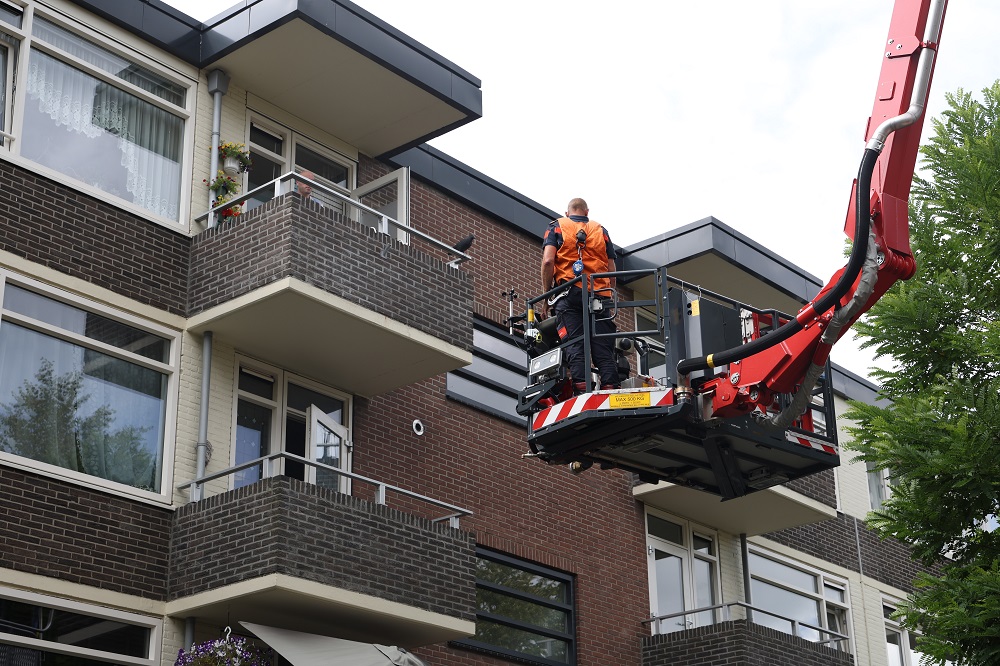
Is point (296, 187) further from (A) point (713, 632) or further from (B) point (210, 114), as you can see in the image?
(A) point (713, 632)

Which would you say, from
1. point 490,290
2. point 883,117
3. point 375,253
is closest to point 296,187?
point 375,253

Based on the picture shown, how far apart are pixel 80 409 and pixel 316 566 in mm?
3038

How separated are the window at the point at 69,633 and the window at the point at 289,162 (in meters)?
5.65

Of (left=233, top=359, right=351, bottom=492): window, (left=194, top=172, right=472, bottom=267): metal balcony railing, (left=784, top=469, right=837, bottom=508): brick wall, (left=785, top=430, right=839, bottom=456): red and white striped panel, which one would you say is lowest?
(left=785, top=430, right=839, bottom=456): red and white striped panel

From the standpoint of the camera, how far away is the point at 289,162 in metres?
18.7

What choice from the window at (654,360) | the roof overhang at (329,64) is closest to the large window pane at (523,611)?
the window at (654,360)

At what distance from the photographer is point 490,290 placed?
2102 cm

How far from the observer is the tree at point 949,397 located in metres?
13.7

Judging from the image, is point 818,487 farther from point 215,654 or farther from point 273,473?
point 215,654

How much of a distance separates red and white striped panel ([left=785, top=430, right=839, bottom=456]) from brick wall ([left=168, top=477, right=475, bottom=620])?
4.18m

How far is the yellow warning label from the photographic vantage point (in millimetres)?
13344

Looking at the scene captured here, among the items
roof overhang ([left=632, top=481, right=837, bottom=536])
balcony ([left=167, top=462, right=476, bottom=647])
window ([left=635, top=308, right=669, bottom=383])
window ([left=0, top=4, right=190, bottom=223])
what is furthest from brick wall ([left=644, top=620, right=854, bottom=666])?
window ([left=0, top=4, right=190, bottom=223])

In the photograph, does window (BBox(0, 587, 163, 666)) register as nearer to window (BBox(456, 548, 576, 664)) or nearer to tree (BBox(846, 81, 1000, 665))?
window (BBox(456, 548, 576, 664))

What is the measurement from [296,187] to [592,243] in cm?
449
